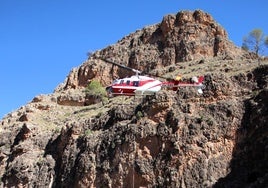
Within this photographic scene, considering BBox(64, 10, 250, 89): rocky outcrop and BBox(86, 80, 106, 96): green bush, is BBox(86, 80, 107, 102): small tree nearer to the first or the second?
BBox(86, 80, 106, 96): green bush

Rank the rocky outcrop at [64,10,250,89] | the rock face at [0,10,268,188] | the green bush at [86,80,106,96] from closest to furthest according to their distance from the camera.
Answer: the rock face at [0,10,268,188] → the rocky outcrop at [64,10,250,89] → the green bush at [86,80,106,96]

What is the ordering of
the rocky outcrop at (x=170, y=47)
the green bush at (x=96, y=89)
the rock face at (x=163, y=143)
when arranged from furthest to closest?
the green bush at (x=96, y=89)
the rocky outcrop at (x=170, y=47)
the rock face at (x=163, y=143)

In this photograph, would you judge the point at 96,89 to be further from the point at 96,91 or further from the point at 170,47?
the point at 170,47

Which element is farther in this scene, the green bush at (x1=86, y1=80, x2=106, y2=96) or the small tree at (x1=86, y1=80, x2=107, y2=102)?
the green bush at (x1=86, y1=80, x2=106, y2=96)

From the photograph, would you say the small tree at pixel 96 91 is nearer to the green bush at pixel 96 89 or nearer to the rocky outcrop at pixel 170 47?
the green bush at pixel 96 89

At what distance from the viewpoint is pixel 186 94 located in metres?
37.5

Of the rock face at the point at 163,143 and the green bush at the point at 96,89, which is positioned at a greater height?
the green bush at the point at 96,89

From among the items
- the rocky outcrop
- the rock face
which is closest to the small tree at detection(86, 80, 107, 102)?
the rocky outcrop

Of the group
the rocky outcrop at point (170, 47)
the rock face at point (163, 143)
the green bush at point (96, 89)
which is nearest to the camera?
the rock face at point (163, 143)

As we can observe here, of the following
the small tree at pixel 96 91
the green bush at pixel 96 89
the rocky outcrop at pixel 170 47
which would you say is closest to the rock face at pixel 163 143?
the rocky outcrop at pixel 170 47

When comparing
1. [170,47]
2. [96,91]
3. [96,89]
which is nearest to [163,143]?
[96,91]

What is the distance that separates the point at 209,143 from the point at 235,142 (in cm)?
170

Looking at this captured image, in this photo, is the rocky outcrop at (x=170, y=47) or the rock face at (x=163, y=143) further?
the rocky outcrop at (x=170, y=47)

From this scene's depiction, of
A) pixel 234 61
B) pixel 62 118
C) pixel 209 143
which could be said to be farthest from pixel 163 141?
pixel 62 118
